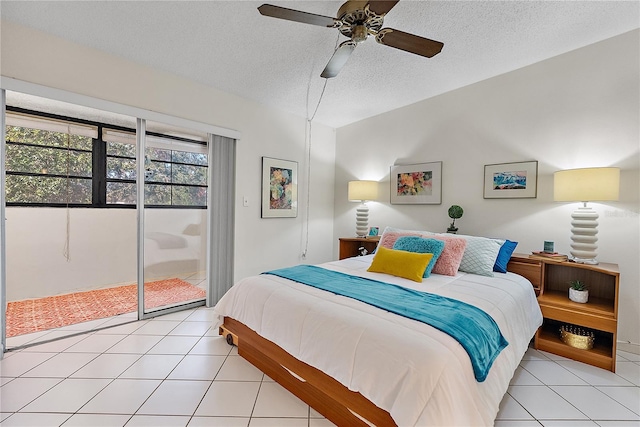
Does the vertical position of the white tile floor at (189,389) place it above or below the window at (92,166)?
below

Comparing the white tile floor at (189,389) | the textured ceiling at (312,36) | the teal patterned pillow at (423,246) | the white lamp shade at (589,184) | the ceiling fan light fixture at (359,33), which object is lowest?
the white tile floor at (189,389)

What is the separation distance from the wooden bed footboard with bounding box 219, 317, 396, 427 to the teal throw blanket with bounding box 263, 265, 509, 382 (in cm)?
48

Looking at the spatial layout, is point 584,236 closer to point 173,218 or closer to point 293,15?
point 293,15

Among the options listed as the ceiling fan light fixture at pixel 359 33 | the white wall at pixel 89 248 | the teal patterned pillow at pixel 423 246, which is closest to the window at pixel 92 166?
the white wall at pixel 89 248

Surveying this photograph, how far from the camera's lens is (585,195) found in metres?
2.21

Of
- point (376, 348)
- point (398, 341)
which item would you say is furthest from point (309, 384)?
point (398, 341)

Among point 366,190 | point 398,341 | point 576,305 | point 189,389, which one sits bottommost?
point 189,389

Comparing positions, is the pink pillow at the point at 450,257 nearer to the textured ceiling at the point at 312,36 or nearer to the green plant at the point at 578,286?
the green plant at the point at 578,286

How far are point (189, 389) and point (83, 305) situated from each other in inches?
96.2

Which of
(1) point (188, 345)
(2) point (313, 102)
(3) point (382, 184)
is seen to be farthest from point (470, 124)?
(1) point (188, 345)

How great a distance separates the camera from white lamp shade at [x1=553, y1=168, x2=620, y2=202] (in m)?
2.14

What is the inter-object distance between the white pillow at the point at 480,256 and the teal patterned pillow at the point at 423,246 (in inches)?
10.6

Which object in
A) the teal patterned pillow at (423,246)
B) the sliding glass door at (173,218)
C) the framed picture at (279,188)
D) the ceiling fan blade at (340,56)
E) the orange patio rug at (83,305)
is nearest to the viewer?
the ceiling fan blade at (340,56)

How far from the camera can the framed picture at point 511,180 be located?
279 centimetres
